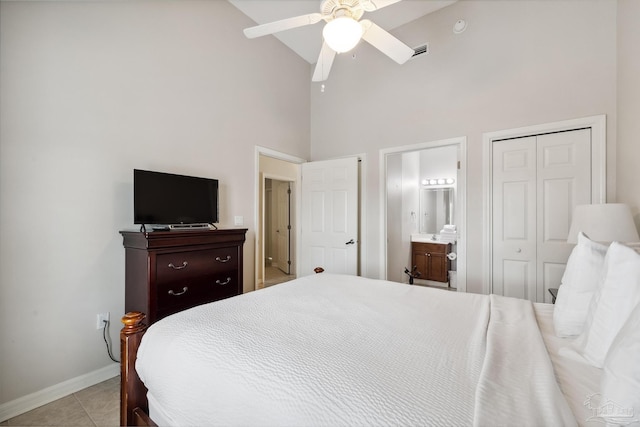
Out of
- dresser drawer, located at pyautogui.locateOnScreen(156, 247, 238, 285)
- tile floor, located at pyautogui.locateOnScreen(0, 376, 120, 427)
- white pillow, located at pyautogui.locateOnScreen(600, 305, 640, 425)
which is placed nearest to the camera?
white pillow, located at pyautogui.locateOnScreen(600, 305, 640, 425)

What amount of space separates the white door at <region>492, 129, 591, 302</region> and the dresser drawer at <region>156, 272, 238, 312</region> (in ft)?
8.53

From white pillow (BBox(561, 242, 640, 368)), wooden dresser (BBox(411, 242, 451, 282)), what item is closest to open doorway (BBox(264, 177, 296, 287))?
wooden dresser (BBox(411, 242, 451, 282))

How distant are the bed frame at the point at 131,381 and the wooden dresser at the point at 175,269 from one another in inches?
33.8

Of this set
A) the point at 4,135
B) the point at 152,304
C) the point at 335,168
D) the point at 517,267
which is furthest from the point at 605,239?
the point at 4,135

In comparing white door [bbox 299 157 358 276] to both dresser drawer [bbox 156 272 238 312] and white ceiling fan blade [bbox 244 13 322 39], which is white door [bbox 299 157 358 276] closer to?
dresser drawer [bbox 156 272 238 312]

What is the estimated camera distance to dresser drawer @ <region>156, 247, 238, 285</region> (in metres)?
2.00

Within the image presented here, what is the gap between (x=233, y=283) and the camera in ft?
8.16

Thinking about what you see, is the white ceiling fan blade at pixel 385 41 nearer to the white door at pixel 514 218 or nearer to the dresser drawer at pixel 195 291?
the white door at pixel 514 218

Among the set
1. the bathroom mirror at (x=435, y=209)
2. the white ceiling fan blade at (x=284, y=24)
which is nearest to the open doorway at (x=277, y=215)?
the bathroom mirror at (x=435, y=209)

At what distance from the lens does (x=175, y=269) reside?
206 cm

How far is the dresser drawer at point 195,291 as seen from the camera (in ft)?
6.56

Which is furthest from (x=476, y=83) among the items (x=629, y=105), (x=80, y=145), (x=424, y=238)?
(x=80, y=145)

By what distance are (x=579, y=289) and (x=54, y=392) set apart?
3.07 meters

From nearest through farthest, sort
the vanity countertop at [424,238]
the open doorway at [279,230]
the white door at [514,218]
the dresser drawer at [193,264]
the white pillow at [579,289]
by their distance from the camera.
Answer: the white pillow at [579,289], the dresser drawer at [193,264], the white door at [514,218], the vanity countertop at [424,238], the open doorway at [279,230]
